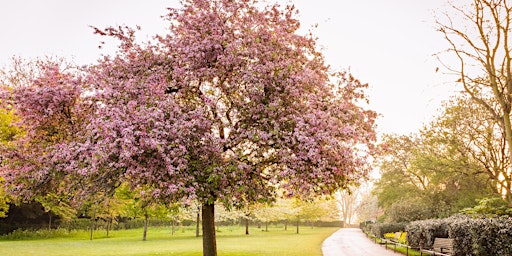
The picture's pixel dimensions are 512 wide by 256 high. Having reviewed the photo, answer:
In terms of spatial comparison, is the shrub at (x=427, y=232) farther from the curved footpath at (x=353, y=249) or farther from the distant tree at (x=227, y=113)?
the distant tree at (x=227, y=113)

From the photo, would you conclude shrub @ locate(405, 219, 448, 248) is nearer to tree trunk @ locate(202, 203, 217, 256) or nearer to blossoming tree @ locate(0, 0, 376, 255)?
blossoming tree @ locate(0, 0, 376, 255)

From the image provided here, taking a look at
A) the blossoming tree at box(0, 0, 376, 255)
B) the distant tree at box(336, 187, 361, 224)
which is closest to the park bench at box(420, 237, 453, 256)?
the blossoming tree at box(0, 0, 376, 255)

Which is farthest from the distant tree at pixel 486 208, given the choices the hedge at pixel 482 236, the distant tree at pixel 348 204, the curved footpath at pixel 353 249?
the distant tree at pixel 348 204

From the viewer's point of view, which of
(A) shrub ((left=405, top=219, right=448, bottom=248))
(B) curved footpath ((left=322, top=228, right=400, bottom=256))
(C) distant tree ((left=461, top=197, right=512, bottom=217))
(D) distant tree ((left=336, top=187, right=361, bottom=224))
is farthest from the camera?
(D) distant tree ((left=336, top=187, right=361, bottom=224))

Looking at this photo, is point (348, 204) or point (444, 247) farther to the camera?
point (348, 204)

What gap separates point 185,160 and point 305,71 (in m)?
5.34

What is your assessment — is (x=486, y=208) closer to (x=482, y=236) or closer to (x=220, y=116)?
(x=482, y=236)

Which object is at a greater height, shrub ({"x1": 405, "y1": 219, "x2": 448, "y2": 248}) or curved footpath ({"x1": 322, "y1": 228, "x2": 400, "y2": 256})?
shrub ({"x1": 405, "y1": 219, "x2": 448, "y2": 248})

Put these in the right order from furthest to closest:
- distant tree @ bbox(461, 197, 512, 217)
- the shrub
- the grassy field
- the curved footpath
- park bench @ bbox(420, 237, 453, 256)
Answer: the grassy field, the curved footpath, the shrub, park bench @ bbox(420, 237, 453, 256), distant tree @ bbox(461, 197, 512, 217)

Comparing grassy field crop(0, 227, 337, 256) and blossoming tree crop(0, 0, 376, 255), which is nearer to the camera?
blossoming tree crop(0, 0, 376, 255)

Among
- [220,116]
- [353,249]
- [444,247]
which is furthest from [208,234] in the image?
[353,249]

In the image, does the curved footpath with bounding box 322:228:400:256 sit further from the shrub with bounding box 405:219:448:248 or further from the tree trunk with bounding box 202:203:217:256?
the tree trunk with bounding box 202:203:217:256

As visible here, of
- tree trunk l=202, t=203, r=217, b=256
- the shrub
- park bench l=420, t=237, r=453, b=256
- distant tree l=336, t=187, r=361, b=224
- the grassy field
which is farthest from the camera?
distant tree l=336, t=187, r=361, b=224

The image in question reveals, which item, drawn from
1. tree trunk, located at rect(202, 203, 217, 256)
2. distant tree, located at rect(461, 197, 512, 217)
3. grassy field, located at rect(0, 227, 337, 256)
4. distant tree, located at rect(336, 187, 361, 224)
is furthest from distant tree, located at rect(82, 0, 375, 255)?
distant tree, located at rect(336, 187, 361, 224)
